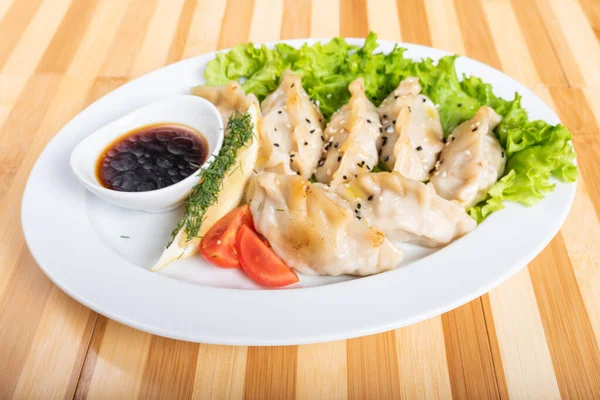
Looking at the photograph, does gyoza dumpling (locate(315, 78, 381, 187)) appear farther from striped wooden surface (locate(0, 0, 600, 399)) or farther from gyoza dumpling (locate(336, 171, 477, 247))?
striped wooden surface (locate(0, 0, 600, 399))

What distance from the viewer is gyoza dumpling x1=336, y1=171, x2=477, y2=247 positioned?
9.99 ft

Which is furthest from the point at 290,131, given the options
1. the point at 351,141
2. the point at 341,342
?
the point at 341,342

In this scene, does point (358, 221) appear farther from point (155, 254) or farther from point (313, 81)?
point (313, 81)

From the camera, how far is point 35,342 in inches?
118

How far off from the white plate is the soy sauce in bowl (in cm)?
24

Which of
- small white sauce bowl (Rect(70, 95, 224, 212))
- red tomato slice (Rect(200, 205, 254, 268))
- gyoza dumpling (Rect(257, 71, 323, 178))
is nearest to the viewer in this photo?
red tomato slice (Rect(200, 205, 254, 268))

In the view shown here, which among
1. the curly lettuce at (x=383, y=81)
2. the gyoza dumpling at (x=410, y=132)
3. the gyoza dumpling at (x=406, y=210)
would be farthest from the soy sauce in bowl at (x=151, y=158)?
the gyoza dumpling at (x=410, y=132)

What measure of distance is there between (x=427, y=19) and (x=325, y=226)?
366 cm

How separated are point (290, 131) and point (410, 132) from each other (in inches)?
33.8

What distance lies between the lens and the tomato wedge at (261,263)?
294 centimetres

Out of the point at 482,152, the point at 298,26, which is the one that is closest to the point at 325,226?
the point at 482,152

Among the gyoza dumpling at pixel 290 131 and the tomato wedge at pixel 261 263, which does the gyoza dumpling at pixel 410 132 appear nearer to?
the gyoza dumpling at pixel 290 131

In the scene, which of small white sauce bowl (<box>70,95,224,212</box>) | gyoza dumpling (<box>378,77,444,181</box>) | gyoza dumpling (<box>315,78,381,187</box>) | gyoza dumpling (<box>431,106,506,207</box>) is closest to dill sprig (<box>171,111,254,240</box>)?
small white sauce bowl (<box>70,95,224,212</box>)

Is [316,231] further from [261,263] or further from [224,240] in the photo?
[224,240]
